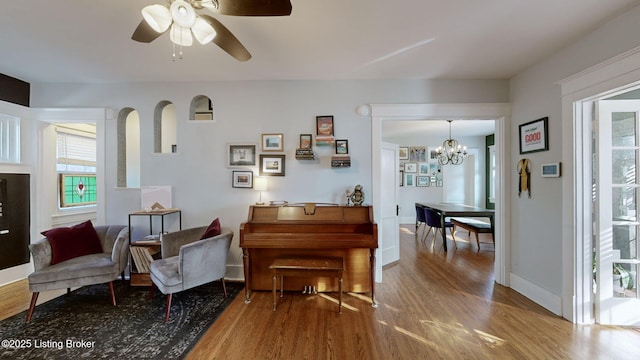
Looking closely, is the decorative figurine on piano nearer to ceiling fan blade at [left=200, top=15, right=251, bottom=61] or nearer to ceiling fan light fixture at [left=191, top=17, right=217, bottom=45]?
ceiling fan blade at [left=200, top=15, right=251, bottom=61]

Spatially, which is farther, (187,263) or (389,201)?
(389,201)

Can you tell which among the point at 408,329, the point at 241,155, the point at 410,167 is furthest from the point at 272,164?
the point at 410,167

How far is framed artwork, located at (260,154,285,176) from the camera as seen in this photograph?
3.22 m

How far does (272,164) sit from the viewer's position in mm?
3230

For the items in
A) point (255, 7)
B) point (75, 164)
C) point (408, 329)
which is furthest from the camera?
point (75, 164)

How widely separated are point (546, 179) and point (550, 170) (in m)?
0.13

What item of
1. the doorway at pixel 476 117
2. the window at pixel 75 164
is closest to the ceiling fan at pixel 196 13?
the doorway at pixel 476 117

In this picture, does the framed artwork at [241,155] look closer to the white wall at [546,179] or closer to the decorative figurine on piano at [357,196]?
the decorative figurine on piano at [357,196]

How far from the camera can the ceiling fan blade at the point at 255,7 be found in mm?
1360

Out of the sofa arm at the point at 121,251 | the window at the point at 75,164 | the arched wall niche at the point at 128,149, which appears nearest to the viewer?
the sofa arm at the point at 121,251

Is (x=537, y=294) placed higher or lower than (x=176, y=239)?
lower

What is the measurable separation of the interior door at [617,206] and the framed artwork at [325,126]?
8.24ft

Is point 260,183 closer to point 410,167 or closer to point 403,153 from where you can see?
point 403,153

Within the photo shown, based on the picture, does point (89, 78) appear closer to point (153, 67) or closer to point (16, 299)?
point (153, 67)
